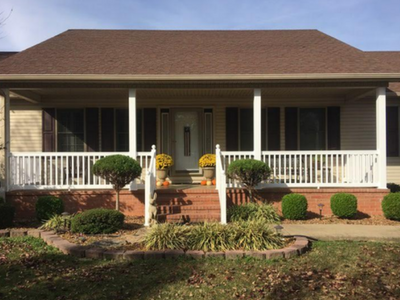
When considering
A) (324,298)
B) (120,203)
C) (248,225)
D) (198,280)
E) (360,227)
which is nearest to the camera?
(324,298)

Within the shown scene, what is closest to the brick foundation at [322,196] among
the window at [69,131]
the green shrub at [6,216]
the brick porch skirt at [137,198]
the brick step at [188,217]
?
the brick porch skirt at [137,198]

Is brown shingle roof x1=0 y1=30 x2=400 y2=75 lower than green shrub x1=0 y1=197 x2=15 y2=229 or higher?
higher

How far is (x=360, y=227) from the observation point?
318 inches

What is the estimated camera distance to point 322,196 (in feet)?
31.1

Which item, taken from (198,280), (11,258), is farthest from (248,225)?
(11,258)

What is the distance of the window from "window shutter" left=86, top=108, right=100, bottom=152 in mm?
210

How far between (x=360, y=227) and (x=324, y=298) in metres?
4.22

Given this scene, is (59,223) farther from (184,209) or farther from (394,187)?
(394,187)

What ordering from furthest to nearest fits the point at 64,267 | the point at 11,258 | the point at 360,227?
the point at 360,227
the point at 11,258
the point at 64,267

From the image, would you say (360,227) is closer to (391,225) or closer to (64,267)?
(391,225)

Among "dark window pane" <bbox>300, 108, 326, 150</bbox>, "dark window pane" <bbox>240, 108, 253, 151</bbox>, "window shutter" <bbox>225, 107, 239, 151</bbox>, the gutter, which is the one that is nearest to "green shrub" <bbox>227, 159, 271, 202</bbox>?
the gutter

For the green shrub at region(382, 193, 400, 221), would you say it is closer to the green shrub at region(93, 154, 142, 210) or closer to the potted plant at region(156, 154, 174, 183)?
the potted plant at region(156, 154, 174, 183)

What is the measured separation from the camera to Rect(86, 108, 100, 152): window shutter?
1172 cm

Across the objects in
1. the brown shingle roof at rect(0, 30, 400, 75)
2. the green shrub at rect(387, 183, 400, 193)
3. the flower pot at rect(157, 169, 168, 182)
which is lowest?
the green shrub at rect(387, 183, 400, 193)
